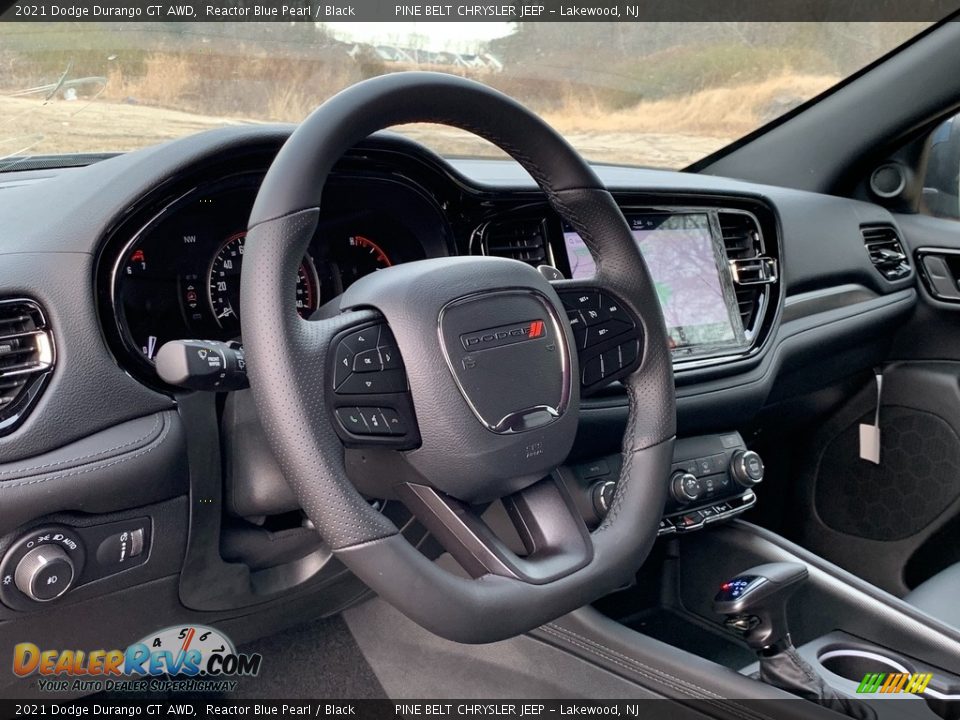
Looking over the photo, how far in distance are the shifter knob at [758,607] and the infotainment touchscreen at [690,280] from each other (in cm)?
56

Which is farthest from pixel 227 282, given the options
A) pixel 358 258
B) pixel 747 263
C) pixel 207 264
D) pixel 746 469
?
pixel 747 263

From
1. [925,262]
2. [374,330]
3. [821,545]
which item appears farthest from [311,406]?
[925,262]

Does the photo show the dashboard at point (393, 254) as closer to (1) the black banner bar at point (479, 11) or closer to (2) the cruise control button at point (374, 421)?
(2) the cruise control button at point (374, 421)

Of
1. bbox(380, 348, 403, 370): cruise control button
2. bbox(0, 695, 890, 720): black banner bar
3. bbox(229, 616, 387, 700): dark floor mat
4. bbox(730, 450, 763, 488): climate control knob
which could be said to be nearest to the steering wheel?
bbox(380, 348, 403, 370): cruise control button

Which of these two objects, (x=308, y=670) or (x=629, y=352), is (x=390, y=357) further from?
(x=308, y=670)

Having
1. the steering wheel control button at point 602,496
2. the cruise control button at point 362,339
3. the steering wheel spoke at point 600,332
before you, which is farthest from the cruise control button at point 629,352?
the cruise control button at point 362,339

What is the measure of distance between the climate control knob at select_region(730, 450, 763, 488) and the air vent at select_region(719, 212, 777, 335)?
349mm

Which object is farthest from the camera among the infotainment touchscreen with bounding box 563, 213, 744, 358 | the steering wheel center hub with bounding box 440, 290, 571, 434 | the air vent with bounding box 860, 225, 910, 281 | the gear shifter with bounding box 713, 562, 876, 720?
the air vent with bounding box 860, 225, 910, 281

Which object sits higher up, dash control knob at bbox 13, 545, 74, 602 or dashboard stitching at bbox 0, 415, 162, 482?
dashboard stitching at bbox 0, 415, 162, 482

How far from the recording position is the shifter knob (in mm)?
1558

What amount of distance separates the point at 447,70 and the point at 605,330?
1.68 ft

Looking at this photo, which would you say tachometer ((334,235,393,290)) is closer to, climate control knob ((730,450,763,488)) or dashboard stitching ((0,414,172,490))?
dashboard stitching ((0,414,172,490))

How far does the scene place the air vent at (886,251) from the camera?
8.57 feet

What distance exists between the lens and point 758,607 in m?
1.56
